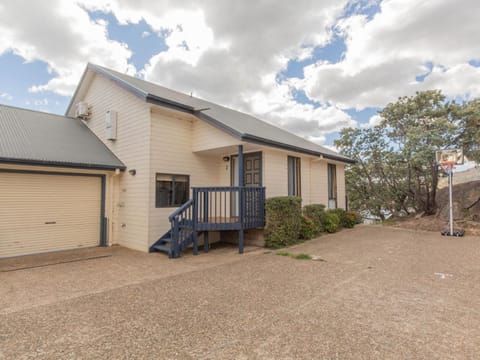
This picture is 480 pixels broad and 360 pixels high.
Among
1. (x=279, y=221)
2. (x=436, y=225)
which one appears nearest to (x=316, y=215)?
(x=279, y=221)

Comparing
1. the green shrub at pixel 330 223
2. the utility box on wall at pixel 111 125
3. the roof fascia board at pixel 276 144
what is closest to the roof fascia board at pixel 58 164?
the utility box on wall at pixel 111 125

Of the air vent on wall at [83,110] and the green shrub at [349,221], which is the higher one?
the air vent on wall at [83,110]

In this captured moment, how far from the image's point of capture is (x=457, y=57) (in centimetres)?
1099

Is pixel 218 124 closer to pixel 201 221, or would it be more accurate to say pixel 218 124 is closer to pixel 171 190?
pixel 171 190

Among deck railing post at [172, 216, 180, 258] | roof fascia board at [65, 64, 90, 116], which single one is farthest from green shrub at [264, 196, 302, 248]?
roof fascia board at [65, 64, 90, 116]

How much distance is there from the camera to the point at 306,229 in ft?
29.8

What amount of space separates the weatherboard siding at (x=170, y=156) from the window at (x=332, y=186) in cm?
611

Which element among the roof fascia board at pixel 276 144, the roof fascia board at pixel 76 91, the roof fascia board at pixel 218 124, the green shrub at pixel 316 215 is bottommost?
the green shrub at pixel 316 215

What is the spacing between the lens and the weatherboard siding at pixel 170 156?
793 centimetres

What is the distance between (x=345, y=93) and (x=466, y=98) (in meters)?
6.11

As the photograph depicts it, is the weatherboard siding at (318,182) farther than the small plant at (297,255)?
Yes

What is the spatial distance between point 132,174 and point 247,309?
253 inches

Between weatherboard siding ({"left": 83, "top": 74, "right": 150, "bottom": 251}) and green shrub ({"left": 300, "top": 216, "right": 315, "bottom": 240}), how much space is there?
5202mm

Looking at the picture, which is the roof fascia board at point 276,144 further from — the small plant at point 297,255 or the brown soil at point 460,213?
the brown soil at point 460,213
